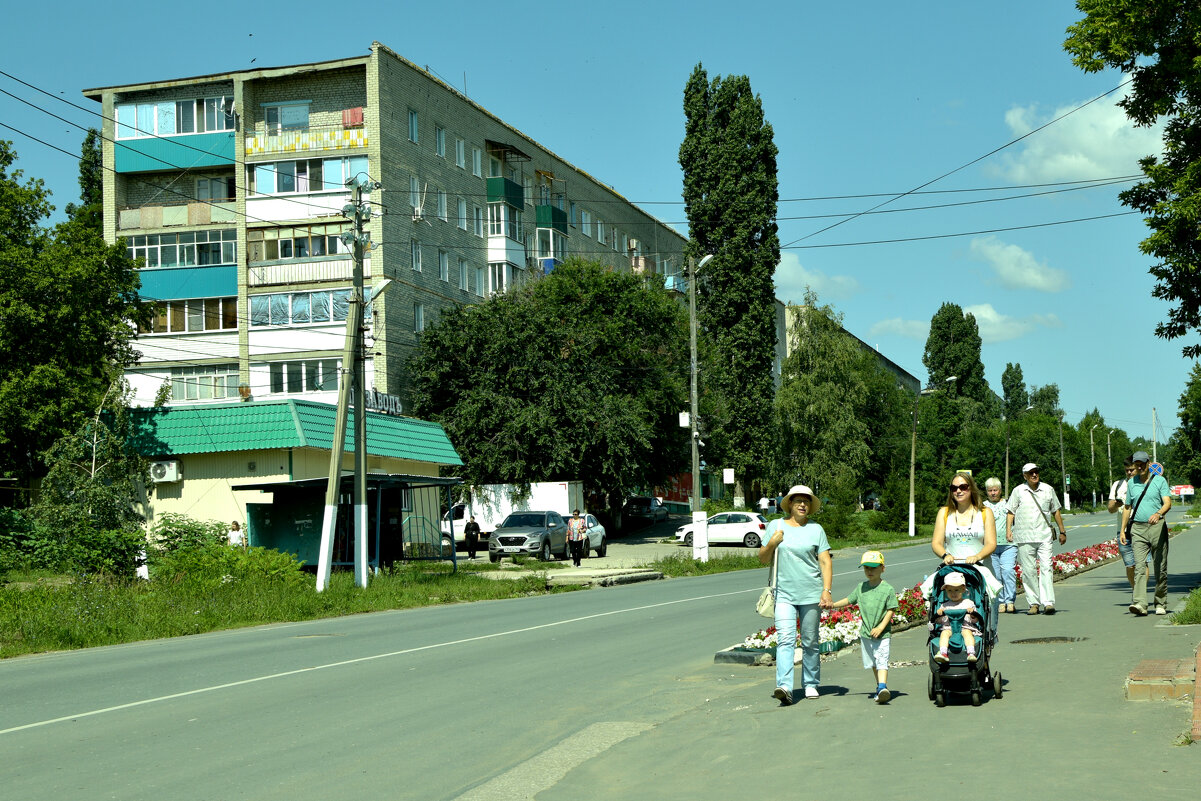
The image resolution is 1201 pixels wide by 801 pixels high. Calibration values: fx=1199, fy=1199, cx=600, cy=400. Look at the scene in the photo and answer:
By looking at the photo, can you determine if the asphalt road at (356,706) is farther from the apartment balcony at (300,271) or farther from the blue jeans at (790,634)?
the apartment balcony at (300,271)

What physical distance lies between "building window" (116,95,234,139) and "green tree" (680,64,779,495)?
2172 centimetres

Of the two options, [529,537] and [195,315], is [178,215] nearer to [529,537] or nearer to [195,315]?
[195,315]

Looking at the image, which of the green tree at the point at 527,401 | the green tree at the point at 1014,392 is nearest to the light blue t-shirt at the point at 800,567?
the green tree at the point at 527,401

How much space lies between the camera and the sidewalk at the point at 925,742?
6.40 m

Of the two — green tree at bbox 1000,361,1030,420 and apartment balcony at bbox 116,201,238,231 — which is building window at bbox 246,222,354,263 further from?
green tree at bbox 1000,361,1030,420

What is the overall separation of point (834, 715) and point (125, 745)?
5.08 meters

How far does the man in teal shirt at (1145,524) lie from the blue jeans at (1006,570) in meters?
1.30

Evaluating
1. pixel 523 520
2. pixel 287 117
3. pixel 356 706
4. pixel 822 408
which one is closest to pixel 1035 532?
pixel 356 706

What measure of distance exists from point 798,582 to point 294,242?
4692 centimetres

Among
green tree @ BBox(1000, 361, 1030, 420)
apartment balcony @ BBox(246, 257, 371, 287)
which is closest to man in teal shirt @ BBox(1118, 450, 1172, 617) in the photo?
apartment balcony @ BBox(246, 257, 371, 287)

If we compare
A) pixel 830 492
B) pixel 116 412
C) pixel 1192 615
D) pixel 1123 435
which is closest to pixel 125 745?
pixel 1192 615

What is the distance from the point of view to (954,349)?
4215 inches

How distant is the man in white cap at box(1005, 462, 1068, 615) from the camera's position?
14633 millimetres

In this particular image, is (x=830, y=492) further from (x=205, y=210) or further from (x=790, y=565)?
(x=790, y=565)
